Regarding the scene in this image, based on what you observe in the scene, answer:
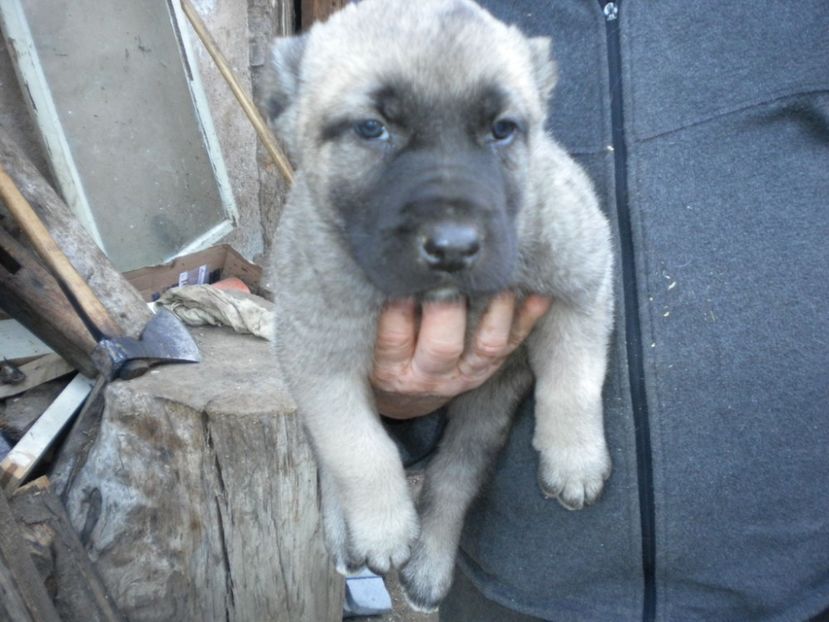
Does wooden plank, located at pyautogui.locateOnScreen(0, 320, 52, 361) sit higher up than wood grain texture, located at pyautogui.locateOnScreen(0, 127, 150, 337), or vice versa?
wood grain texture, located at pyautogui.locateOnScreen(0, 127, 150, 337)

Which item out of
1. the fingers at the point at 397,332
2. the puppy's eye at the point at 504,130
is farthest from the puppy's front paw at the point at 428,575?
the puppy's eye at the point at 504,130

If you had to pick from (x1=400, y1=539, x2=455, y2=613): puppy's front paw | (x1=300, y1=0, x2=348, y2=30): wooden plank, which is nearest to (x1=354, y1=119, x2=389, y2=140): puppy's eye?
(x1=400, y1=539, x2=455, y2=613): puppy's front paw

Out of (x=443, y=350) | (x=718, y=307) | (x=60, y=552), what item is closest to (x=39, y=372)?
(x=60, y=552)

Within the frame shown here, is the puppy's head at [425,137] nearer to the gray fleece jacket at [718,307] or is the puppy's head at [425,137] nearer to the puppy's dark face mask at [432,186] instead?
the puppy's dark face mask at [432,186]

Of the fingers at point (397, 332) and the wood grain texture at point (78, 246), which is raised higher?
the fingers at point (397, 332)

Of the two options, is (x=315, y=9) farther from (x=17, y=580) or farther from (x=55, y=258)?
(x=17, y=580)

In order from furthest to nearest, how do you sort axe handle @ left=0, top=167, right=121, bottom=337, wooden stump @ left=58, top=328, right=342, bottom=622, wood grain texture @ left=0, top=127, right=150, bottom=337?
wood grain texture @ left=0, top=127, right=150, bottom=337
axe handle @ left=0, top=167, right=121, bottom=337
wooden stump @ left=58, top=328, right=342, bottom=622

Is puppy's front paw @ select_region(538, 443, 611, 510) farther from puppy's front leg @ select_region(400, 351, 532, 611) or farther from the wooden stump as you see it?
the wooden stump
